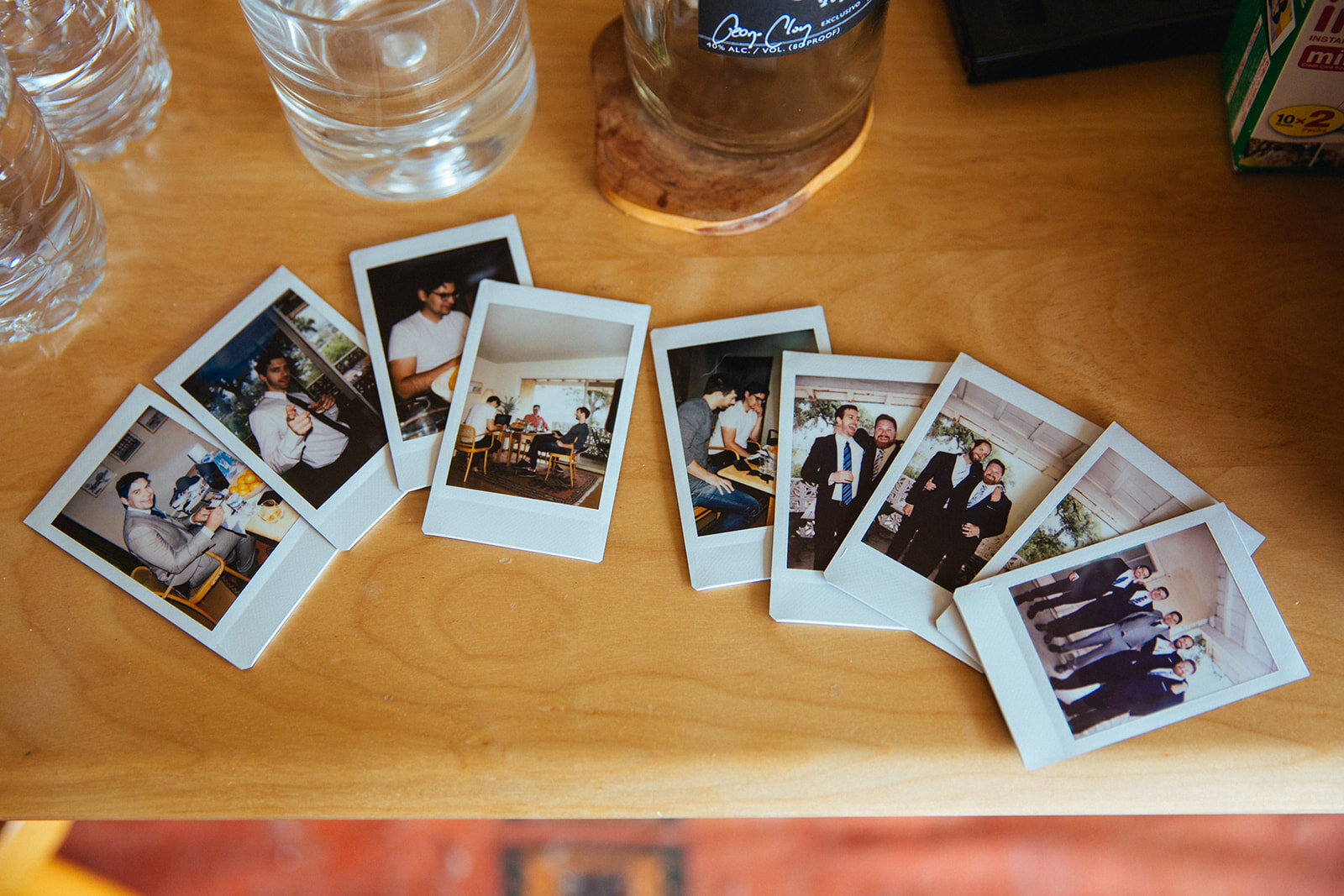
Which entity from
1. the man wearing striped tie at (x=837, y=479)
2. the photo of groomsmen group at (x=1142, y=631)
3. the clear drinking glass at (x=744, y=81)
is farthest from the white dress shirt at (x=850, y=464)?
the clear drinking glass at (x=744, y=81)

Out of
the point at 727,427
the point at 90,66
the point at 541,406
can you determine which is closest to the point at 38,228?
the point at 90,66

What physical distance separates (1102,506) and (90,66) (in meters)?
0.78

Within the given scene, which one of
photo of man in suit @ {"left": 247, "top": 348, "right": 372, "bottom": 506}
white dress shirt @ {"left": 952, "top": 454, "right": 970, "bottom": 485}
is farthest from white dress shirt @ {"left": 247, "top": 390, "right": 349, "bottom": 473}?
white dress shirt @ {"left": 952, "top": 454, "right": 970, "bottom": 485}

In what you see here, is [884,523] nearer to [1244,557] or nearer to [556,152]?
[1244,557]

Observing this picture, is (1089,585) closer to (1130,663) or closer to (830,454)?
(1130,663)

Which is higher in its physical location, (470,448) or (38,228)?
Result: (38,228)

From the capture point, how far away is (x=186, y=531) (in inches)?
23.3

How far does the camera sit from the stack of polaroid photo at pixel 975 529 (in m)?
0.53

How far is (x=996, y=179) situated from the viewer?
66 centimetres

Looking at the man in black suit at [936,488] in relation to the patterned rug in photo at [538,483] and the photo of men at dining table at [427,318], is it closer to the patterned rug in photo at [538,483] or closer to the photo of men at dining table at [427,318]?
the patterned rug in photo at [538,483]

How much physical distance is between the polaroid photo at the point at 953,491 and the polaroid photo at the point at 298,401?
32 centimetres

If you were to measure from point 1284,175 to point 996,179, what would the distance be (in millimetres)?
210

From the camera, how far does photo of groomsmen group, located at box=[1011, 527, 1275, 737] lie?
525 millimetres
